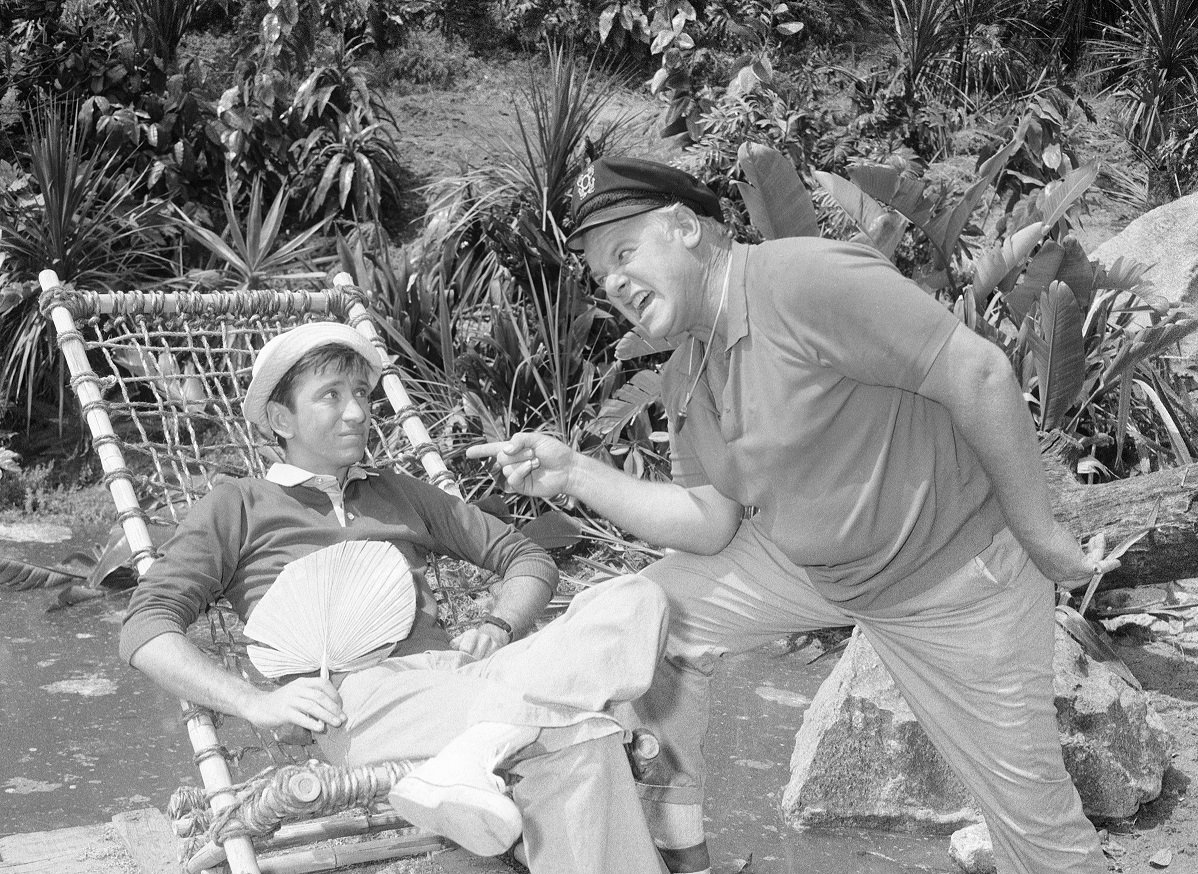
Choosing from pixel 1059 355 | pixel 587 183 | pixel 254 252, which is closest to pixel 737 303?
pixel 587 183

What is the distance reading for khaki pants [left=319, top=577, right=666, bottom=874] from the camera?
86.1 inches

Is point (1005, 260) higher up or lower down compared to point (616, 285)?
lower down

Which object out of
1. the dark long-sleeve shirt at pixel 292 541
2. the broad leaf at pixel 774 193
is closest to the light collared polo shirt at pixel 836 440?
the dark long-sleeve shirt at pixel 292 541

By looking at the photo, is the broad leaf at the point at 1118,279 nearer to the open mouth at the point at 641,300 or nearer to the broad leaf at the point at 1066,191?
the broad leaf at the point at 1066,191

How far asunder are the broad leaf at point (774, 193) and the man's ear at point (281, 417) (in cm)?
248

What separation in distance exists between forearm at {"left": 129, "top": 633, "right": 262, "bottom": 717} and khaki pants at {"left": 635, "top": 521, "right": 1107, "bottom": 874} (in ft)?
2.70

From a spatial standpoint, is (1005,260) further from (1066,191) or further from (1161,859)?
(1161,859)

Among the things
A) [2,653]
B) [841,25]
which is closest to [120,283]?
[2,653]

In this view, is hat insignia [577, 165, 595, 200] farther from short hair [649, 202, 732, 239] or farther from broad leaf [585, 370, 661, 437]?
broad leaf [585, 370, 661, 437]

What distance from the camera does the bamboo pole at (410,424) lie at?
352 centimetres

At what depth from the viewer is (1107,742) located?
3.37 m

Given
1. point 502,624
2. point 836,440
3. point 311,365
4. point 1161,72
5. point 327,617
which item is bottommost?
point 1161,72

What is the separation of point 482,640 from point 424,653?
0.14 metres

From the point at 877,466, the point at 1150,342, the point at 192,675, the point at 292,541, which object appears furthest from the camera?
the point at 1150,342
